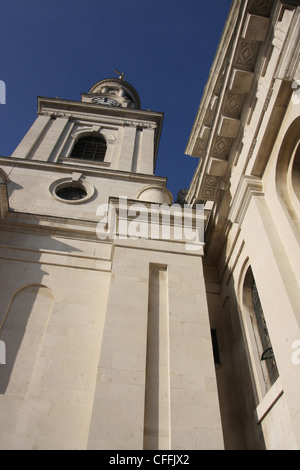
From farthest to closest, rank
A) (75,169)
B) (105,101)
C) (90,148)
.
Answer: (105,101), (90,148), (75,169)

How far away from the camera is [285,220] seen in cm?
811

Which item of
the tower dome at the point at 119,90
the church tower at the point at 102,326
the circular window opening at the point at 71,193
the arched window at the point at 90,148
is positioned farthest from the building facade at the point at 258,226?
the tower dome at the point at 119,90

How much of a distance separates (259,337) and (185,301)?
209 cm

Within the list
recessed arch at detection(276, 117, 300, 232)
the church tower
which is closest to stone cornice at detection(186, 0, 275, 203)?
the church tower

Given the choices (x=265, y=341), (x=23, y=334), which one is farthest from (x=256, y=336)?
(x=23, y=334)

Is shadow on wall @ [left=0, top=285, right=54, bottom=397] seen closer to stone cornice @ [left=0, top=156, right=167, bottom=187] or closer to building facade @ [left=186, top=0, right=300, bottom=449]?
building facade @ [left=186, top=0, right=300, bottom=449]

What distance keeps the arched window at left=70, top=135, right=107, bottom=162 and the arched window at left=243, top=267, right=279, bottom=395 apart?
1364 cm

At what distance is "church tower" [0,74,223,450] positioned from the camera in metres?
7.02

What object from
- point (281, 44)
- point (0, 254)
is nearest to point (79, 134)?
point (0, 254)

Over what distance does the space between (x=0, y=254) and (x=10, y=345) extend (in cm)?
336

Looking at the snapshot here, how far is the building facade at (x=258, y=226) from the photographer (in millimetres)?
7348

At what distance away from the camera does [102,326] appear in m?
9.79

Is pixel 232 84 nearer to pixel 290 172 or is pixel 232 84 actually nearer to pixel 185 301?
pixel 290 172

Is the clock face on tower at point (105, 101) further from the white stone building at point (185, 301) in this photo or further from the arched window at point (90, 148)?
the white stone building at point (185, 301)
